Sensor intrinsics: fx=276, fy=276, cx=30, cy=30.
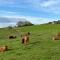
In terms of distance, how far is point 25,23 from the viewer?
10531cm

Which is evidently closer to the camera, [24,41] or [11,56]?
[11,56]

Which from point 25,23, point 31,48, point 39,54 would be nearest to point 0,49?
point 31,48

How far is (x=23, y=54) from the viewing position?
23.2 metres

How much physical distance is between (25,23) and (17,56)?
82.9m

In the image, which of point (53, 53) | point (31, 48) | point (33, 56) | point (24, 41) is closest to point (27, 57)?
point (33, 56)

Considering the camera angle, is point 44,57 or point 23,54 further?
point 23,54

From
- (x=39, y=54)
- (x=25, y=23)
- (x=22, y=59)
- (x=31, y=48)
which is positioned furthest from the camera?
(x=25, y=23)

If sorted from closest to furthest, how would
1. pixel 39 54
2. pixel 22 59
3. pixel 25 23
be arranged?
pixel 22 59, pixel 39 54, pixel 25 23

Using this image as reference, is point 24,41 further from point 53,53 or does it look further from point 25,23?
point 25,23

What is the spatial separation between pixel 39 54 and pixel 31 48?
345cm

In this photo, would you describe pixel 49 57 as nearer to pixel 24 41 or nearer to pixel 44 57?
pixel 44 57

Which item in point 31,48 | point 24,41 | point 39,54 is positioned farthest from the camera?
point 24,41

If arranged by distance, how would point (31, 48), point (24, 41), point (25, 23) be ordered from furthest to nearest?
point (25, 23) < point (24, 41) < point (31, 48)

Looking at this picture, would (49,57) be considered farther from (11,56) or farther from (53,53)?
(11,56)
